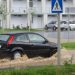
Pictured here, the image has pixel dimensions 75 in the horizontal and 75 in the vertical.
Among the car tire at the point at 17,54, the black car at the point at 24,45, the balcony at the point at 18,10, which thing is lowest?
the car tire at the point at 17,54

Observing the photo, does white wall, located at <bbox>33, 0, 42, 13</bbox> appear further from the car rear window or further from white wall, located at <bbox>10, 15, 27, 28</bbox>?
the car rear window

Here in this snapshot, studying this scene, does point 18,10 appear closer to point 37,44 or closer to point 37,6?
point 37,6

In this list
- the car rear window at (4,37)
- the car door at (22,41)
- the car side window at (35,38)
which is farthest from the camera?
the car side window at (35,38)

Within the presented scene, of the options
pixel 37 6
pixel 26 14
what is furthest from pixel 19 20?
pixel 37 6

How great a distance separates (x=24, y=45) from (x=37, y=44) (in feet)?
2.52

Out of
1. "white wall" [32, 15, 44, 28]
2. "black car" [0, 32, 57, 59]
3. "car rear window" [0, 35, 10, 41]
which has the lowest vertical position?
"black car" [0, 32, 57, 59]

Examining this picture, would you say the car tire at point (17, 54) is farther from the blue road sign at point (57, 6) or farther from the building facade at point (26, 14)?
the building facade at point (26, 14)

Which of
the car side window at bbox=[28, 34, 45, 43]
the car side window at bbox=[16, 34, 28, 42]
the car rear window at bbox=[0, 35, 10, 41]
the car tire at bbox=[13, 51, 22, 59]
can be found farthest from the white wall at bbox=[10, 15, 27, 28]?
the car tire at bbox=[13, 51, 22, 59]

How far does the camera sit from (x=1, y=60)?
2036cm

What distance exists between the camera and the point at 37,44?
2150 cm

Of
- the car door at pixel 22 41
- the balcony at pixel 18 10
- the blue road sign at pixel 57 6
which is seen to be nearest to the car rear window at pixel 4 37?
the car door at pixel 22 41

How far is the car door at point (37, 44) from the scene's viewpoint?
2144 centimetres

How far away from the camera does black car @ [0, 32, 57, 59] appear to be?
20.7 meters

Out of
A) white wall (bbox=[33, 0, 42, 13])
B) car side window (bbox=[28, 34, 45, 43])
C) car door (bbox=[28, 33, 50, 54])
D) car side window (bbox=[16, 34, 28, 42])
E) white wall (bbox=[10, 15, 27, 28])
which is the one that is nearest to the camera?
car side window (bbox=[16, 34, 28, 42])
